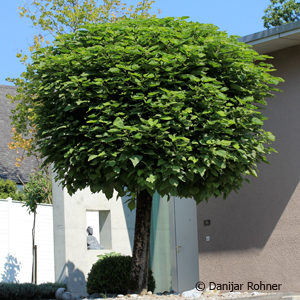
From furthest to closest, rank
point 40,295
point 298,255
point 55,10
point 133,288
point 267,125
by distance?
point 55,10 → point 40,295 → point 267,125 → point 298,255 → point 133,288

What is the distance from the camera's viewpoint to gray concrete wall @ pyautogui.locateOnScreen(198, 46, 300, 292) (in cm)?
934

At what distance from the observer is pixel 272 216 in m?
9.60

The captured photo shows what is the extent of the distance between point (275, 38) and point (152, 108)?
2.95 m

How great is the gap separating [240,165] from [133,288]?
8.20ft

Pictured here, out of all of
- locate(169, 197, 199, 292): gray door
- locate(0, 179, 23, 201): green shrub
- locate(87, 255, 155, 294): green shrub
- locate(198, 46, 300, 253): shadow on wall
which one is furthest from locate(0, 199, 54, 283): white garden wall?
locate(198, 46, 300, 253): shadow on wall

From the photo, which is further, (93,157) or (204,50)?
(204,50)

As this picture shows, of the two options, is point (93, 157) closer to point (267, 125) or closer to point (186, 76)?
point (186, 76)

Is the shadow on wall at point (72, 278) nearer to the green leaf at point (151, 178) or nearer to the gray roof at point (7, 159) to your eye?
the green leaf at point (151, 178)

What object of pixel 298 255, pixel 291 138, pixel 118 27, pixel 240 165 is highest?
pixel 118 27

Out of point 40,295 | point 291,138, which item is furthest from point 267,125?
point 40,295

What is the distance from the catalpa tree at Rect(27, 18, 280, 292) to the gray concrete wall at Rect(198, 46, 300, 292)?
150 centimetres

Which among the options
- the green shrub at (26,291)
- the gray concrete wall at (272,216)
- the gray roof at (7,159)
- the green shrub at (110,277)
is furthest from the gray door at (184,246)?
the gray roof at (7,159)

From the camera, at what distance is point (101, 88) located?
7.53 meters

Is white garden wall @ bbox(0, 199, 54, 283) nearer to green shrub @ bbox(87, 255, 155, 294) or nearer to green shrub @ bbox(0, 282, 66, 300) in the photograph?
green shrub @ bbox(0, 282, 66, 300)
